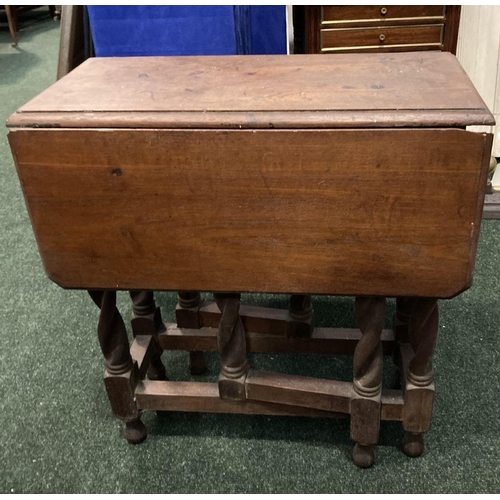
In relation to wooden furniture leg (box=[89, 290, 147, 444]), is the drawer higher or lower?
higher

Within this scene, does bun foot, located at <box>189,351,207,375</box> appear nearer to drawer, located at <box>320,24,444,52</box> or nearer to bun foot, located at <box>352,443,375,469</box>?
bun foot, located at <box>352,443,375,469</box>

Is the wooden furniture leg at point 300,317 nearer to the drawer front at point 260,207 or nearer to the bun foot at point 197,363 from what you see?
the bun foot at point 197,363

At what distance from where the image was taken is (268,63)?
120cm

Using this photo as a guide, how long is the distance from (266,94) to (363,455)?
30.3 inches

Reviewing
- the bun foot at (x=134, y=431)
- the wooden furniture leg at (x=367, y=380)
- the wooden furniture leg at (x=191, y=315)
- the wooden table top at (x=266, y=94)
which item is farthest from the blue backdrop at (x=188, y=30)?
the bun foot at (x=134, y=431)

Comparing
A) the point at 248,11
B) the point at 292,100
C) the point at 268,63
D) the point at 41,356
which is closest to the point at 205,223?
the point at 292,100

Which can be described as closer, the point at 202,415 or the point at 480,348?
the point at 202,415

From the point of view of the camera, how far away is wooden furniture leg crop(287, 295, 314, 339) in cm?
145

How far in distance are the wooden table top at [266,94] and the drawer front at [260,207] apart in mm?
23

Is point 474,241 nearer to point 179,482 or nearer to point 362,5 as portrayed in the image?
point 179,482

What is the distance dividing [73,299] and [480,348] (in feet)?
3.89

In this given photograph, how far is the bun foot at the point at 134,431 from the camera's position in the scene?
136 cm

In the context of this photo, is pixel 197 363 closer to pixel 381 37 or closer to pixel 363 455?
pixel 363 455

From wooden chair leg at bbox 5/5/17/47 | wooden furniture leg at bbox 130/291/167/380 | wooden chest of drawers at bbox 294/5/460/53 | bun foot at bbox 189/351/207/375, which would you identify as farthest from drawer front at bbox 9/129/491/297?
wooden chair leg at bbox 5/5/17/47
